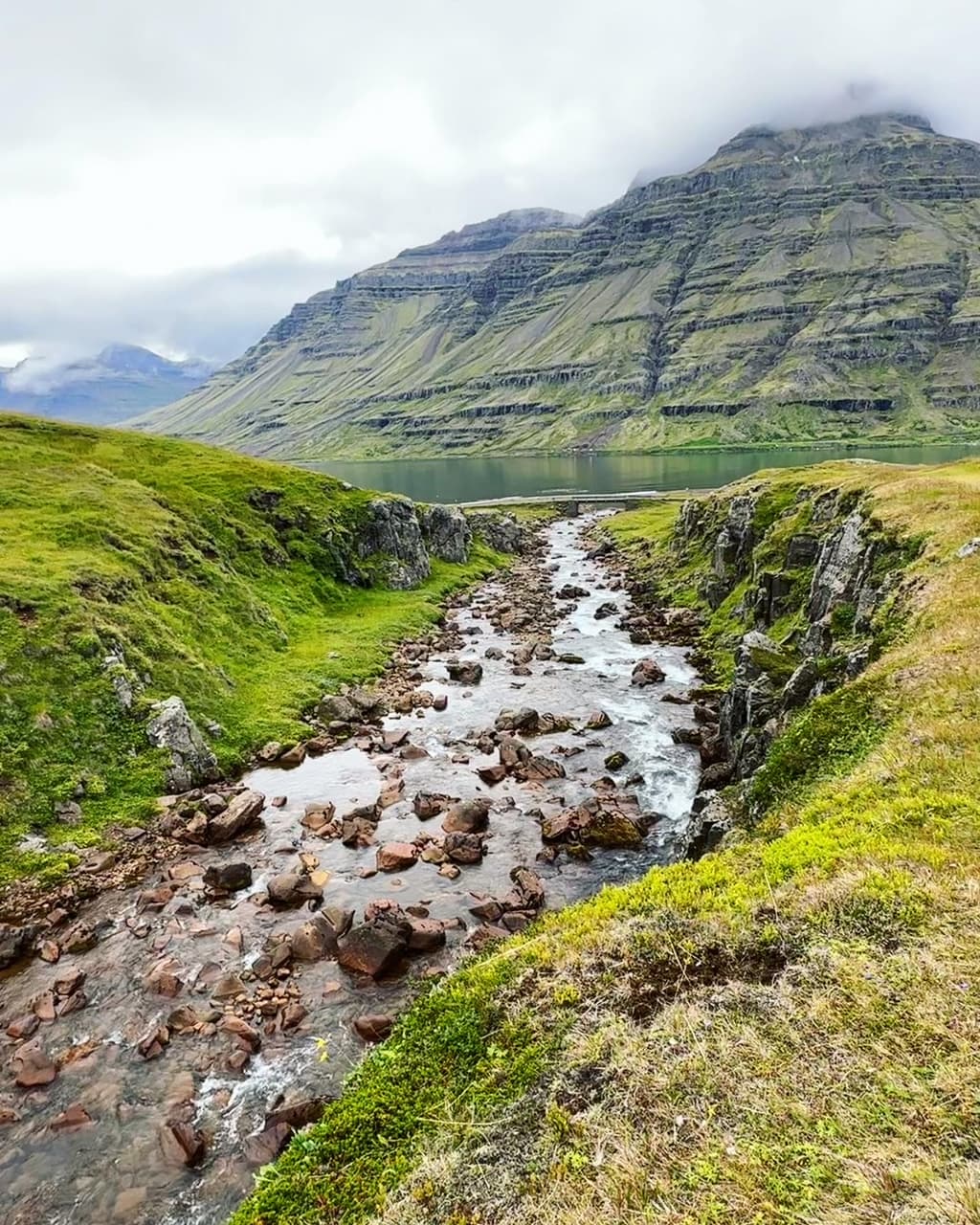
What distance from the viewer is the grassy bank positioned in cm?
788

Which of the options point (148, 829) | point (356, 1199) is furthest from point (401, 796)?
point (356, 1199)

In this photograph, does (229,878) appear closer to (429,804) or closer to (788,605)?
(429,804)

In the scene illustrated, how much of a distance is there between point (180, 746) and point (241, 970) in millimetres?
16360

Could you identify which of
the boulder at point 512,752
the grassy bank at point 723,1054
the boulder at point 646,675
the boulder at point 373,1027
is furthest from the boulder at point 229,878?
the boulder at point 646,675

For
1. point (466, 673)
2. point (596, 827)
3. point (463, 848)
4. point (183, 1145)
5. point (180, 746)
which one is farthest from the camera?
point (466, 673)

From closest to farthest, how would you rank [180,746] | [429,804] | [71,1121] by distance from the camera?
[71,1121] < [429,804] < [180,746]

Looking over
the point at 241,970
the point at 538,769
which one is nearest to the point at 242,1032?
the point at 241,970

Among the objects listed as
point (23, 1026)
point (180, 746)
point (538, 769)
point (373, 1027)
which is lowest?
point (538, 769)

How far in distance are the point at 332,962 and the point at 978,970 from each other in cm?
1877

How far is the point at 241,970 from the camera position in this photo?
72.9ft

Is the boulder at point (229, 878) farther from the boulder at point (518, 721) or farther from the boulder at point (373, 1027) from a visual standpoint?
the boulder at point (518, 721)

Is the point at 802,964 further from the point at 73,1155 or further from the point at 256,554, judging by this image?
the point at 256,554

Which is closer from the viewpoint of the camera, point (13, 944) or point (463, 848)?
point (13, 944)

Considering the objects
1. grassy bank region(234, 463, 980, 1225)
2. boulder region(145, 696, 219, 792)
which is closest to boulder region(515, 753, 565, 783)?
boulder region(145, 696, 219, 792)
